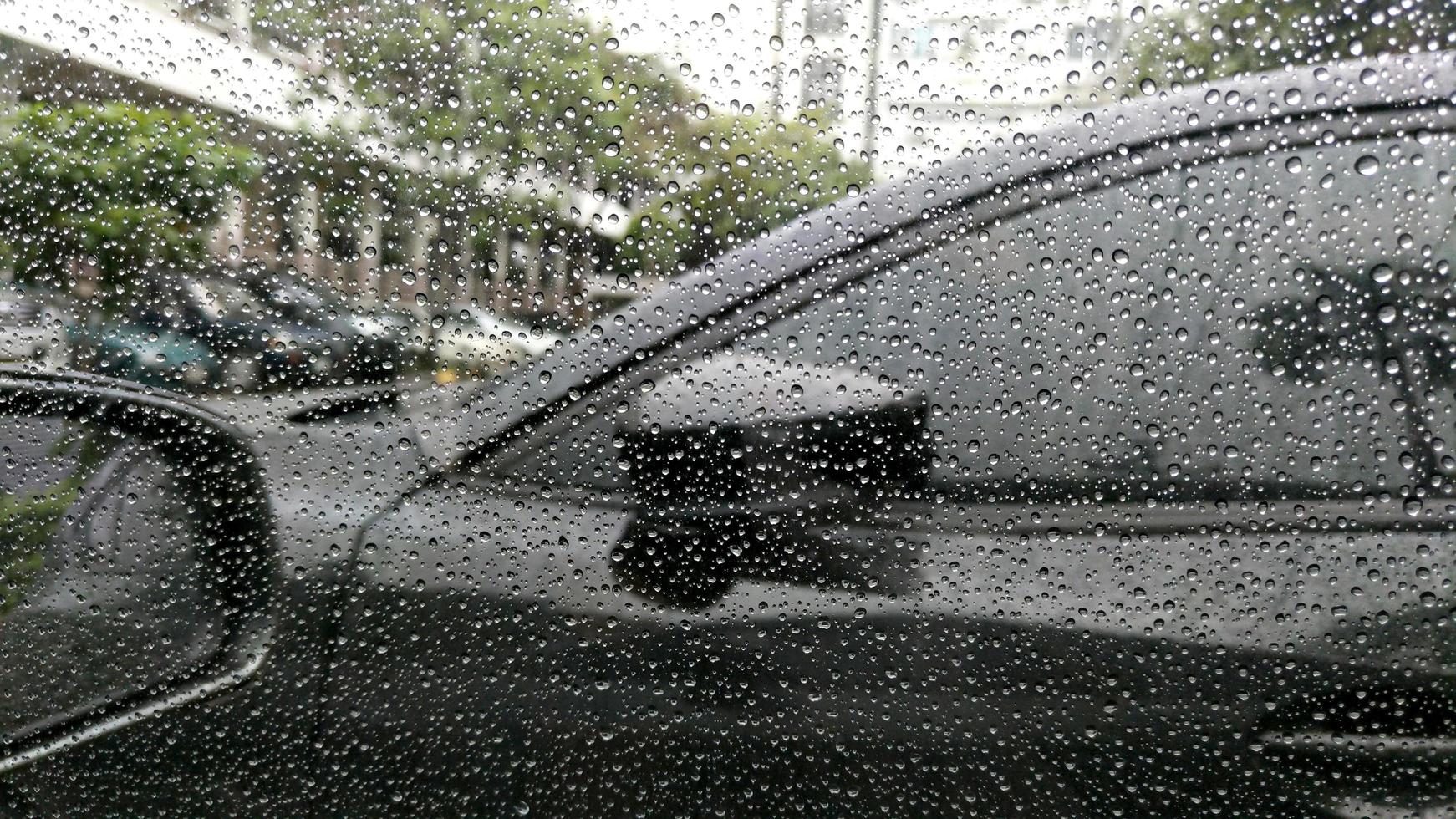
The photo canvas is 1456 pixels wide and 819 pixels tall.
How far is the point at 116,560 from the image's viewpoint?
157cm

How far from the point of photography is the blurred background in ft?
4.13

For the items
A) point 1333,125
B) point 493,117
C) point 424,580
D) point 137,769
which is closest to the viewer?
point 1333,125

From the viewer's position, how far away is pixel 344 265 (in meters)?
1.38

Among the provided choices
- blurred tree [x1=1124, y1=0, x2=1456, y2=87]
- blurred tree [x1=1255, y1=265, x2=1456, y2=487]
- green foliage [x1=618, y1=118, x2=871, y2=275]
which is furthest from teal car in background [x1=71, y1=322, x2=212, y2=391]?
blurred tree [x1=1255, y1=265, x2=1456, y2=487]

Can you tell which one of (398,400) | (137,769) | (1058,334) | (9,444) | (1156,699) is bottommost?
(137,769)

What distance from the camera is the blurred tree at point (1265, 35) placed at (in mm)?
1183

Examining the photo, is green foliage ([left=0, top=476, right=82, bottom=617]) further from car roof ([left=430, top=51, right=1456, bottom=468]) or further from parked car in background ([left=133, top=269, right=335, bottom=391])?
car roof ([left=430, top=51, right=1456, bottom=468])

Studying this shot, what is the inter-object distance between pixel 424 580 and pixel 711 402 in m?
0.56

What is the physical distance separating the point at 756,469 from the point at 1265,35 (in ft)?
3.03

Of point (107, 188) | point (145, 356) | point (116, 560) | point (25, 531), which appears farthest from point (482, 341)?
point (25, 531)

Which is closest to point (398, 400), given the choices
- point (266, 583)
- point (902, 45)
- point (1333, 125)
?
point (266, 583)

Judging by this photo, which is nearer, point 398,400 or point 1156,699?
point 1156,699

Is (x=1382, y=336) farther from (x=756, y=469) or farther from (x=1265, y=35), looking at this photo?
(x=756, y=469)

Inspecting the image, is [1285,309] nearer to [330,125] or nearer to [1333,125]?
[1333,125]
